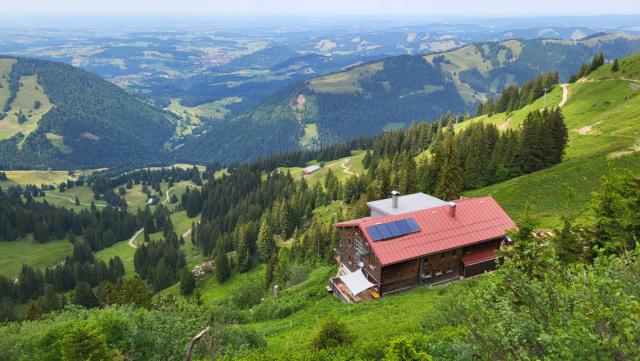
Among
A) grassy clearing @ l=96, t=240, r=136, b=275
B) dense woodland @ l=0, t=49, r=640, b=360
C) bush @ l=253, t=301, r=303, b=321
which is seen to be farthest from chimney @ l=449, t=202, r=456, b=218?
grassy clearing @ l=96, t=240, r=136, b=275

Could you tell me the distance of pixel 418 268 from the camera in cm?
4941

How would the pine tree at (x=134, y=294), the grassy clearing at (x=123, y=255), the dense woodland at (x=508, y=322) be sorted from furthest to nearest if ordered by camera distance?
the grassy clearing at (x=123, y=255), the pine tree at (x=134, y=294), the dense woodland at (x=508, y=322)

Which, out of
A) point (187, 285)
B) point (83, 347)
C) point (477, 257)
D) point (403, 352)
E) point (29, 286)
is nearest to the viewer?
point (403, 352)

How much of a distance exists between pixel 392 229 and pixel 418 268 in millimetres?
5743

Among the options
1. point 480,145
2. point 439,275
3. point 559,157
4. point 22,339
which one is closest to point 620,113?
point 559,157

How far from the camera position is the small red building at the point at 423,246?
48188mm

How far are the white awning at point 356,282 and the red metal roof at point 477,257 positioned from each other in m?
12.1

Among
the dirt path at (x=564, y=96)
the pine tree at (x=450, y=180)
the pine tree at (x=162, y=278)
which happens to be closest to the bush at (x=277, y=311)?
the pine tree at (x=450, y=180)

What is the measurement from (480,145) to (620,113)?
Result: 33703 millimetres

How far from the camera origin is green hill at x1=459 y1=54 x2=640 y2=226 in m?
64.6

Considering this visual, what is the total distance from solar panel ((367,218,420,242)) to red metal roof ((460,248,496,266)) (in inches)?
→ 293

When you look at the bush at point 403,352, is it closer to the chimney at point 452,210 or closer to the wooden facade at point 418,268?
the wooden facade at point 418,268

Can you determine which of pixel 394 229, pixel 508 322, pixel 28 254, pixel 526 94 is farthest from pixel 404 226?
pixel 28 254

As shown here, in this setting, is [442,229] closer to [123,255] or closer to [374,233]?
[374,233]
